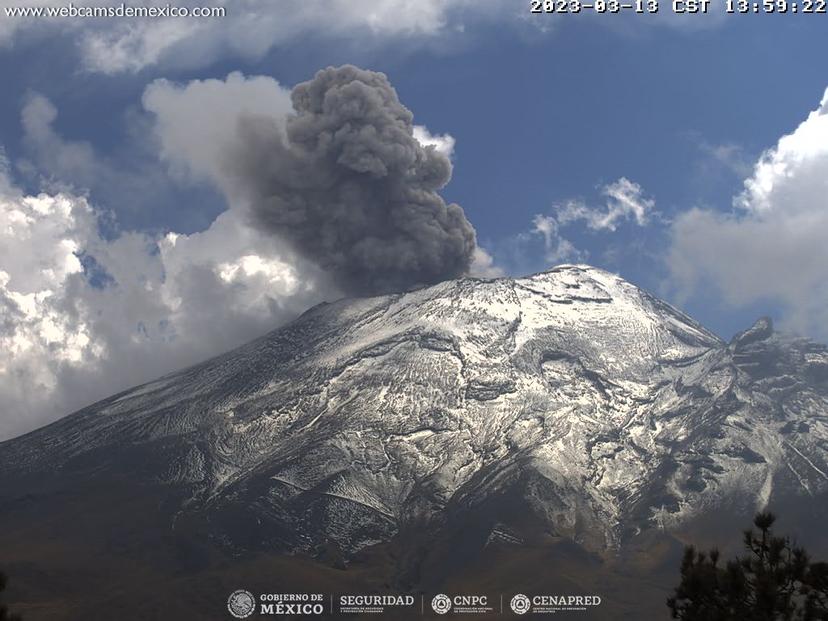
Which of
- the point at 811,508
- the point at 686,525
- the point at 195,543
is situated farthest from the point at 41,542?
the point at 811,508

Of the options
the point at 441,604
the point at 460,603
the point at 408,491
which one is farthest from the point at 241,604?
the point at 408,491

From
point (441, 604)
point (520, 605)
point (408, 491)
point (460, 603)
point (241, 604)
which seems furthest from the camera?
point (408, 491)

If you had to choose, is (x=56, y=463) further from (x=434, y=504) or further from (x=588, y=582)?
(x=588, y=582)

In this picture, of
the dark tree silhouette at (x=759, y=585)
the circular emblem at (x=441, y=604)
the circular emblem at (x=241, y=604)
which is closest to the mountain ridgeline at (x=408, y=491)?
the circular emblem at (x=441, y=604)

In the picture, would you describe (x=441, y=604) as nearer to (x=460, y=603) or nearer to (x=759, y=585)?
(x=460, y=603)

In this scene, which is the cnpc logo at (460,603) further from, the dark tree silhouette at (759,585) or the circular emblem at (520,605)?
the dark tree silhouette at (759,585)

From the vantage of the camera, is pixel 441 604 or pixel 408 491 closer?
pixel 441 604
